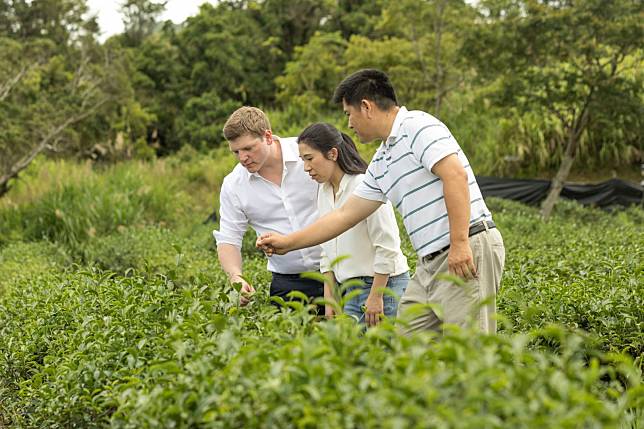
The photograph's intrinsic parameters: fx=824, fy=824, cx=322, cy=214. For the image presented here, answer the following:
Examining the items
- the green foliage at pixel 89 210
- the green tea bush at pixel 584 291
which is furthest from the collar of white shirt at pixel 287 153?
the green foliage at pixel 89 210

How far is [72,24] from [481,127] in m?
9.33

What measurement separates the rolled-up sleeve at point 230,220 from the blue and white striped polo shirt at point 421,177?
47.8 inches

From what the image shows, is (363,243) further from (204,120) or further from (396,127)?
(204,120)

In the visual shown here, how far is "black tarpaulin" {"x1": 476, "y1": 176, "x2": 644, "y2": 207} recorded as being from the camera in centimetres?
1511

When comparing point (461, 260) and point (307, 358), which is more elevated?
point (307, 358)

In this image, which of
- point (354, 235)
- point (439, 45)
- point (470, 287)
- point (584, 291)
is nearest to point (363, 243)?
point (354, 235)

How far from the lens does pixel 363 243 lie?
417 centimetres

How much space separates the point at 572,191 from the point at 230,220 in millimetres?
12071

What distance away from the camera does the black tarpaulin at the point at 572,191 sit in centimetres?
1511

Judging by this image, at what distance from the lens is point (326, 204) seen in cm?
430

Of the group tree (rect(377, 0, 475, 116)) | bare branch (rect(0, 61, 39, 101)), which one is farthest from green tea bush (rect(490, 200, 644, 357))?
bare branch (rect(0, 61, 39, 101))

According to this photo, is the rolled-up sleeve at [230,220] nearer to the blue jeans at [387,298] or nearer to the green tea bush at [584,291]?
the blue jeans at [387,298]

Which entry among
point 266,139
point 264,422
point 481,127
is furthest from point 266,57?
point 264,422

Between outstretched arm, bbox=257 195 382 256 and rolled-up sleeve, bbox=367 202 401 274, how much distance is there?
13cm
